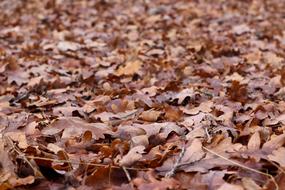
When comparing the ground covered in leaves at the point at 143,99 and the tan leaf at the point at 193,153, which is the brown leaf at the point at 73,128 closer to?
the ground covered in leaves at the point at 143,99

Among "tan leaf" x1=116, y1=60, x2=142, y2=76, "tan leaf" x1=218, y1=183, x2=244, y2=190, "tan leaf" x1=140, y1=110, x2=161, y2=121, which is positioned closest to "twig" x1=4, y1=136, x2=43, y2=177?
"tan leaf" x1=218, y1=183, x2=244, y2=190

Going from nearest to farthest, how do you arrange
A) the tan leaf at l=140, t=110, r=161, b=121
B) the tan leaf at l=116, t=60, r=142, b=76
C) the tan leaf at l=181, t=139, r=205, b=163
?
the tan leaf at l=181, t=139, r=205, b=163
the tan leaf at l=140, t=110, r=161, b=121
the tan leaf at l=116, t=60, r=142, b=76

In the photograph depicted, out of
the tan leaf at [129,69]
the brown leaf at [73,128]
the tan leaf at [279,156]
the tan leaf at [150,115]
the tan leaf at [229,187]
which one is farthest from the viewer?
the tan leaf at [129,69]

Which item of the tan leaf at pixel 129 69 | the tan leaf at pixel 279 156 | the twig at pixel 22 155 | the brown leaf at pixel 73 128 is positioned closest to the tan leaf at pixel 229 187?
the tan leaf at pixel 279 156

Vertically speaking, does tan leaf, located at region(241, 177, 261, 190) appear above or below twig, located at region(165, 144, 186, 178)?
above

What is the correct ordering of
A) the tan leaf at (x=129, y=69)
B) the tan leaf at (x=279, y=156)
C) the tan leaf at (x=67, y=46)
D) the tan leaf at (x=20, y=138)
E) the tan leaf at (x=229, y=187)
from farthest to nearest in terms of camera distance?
the tan leaf at (x=67, y=46) < the tan leaf at (x=129, y=69) < the tan leaf at (x=20, y=138) < the tan leaf at (x=279, y=156) < the tan leaf at (x=229, y=187)

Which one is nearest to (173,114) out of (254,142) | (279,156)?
(254,142)

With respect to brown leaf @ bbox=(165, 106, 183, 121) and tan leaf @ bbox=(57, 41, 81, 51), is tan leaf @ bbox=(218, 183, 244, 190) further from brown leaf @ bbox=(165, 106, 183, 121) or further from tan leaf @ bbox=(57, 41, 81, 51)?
tan leaf @ bbox=(57, 41, 81, 51)

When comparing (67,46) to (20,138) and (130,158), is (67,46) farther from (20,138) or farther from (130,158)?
(130,158)

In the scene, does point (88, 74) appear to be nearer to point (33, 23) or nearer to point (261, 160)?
point (261, 160)

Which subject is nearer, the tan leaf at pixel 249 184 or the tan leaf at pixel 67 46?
the tan leaf at pixel 249 184
